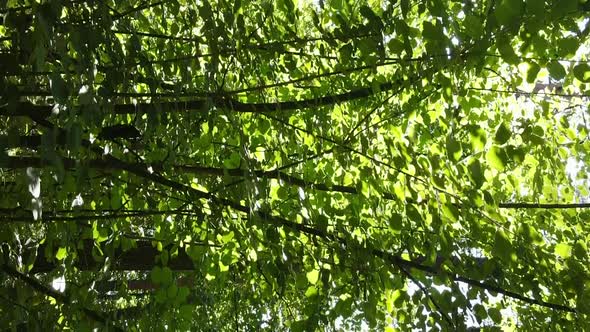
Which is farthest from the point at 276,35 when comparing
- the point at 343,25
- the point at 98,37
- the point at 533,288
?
the point at 533,288

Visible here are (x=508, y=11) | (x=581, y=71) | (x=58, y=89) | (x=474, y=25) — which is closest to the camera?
(x=58, y=89)

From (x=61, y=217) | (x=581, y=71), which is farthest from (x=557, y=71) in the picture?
(x=61, y=217)

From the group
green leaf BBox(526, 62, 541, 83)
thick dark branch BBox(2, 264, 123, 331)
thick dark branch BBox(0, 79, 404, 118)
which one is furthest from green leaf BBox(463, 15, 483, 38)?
thick dark branch BBox(2, 264, 123, 331)

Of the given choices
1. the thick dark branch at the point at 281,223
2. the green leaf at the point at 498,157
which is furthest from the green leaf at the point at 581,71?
the thick dark branch at the point at 281,223

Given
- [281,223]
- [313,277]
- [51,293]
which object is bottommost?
[51,293]

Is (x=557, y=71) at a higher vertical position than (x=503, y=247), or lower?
higher

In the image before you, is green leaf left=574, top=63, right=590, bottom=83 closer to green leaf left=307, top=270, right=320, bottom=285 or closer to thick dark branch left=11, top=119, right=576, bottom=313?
thick dark branch left=11, top=119, right=576, bottom=313

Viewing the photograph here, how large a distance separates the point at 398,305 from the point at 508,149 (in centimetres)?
65

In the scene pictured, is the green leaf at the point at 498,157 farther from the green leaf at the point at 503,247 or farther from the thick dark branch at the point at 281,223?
the thick dark branch at the point at 281,223

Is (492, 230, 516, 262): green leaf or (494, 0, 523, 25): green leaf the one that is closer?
(494, 0, 523, 25): green leaf

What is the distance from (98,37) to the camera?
51.1 inches

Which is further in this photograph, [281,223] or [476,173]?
[281,223]

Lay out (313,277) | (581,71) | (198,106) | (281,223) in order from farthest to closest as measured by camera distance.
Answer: (313,277) → (281,223) → (198,106) → (581,71)

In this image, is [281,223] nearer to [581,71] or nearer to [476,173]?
[476,173]
